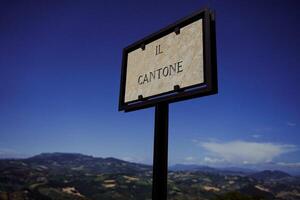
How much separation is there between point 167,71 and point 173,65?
0.10 meters

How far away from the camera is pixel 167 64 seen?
2725 mm

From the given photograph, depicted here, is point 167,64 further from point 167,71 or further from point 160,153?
point 160,153

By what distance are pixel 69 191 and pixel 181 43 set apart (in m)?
142

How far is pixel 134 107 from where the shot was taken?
10.2ft

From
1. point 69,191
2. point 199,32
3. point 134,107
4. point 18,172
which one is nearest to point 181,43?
point 199,32

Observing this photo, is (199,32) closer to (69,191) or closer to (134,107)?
(134,107)

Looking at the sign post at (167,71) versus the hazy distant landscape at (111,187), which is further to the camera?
the hazy distant landscape at (111,187)

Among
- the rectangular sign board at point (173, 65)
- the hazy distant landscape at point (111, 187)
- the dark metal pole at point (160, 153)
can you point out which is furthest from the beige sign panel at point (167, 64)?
the hazy distant landscape at point (111, 187)

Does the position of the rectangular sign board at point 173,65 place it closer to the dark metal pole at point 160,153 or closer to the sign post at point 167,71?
the sign post at point 167,71

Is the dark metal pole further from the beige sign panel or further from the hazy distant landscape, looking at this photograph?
the hazy distant landscape

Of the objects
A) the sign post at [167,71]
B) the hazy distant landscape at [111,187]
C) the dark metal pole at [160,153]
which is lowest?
the hazy distant landscape at [111,187]

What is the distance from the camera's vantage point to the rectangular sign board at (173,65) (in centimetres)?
232

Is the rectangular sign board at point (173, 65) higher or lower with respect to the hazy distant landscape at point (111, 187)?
higher

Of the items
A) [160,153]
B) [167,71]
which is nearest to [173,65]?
[167,71]
